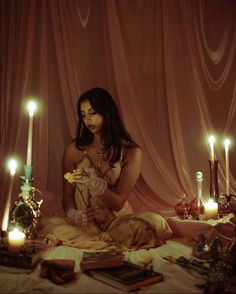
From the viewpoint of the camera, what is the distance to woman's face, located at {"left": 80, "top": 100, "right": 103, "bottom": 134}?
9.53ft

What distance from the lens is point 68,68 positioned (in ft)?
10.7

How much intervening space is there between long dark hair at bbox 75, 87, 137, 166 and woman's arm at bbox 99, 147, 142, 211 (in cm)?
7

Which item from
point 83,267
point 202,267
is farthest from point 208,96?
point 83,267

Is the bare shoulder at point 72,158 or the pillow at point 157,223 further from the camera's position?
the bare shoulder at point 72,158

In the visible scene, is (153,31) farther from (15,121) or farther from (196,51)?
(15,121)

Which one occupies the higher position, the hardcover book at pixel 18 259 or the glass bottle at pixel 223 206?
the glass bottle at pixel 223 206

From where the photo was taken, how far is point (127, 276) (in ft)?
6.60

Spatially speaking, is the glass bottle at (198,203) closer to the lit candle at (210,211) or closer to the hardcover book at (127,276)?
the lit candle at (210,211)

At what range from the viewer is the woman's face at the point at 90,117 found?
2.90 m

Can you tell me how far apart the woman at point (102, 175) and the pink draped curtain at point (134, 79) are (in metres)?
0.28

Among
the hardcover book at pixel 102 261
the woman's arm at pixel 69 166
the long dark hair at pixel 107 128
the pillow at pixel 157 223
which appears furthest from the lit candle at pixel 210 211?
the hardcover book at pixel 102 261

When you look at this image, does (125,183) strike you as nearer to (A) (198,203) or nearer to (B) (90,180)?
(B) (90,180)

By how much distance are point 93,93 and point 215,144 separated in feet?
3.82

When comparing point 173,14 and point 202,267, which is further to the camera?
point 173,14
